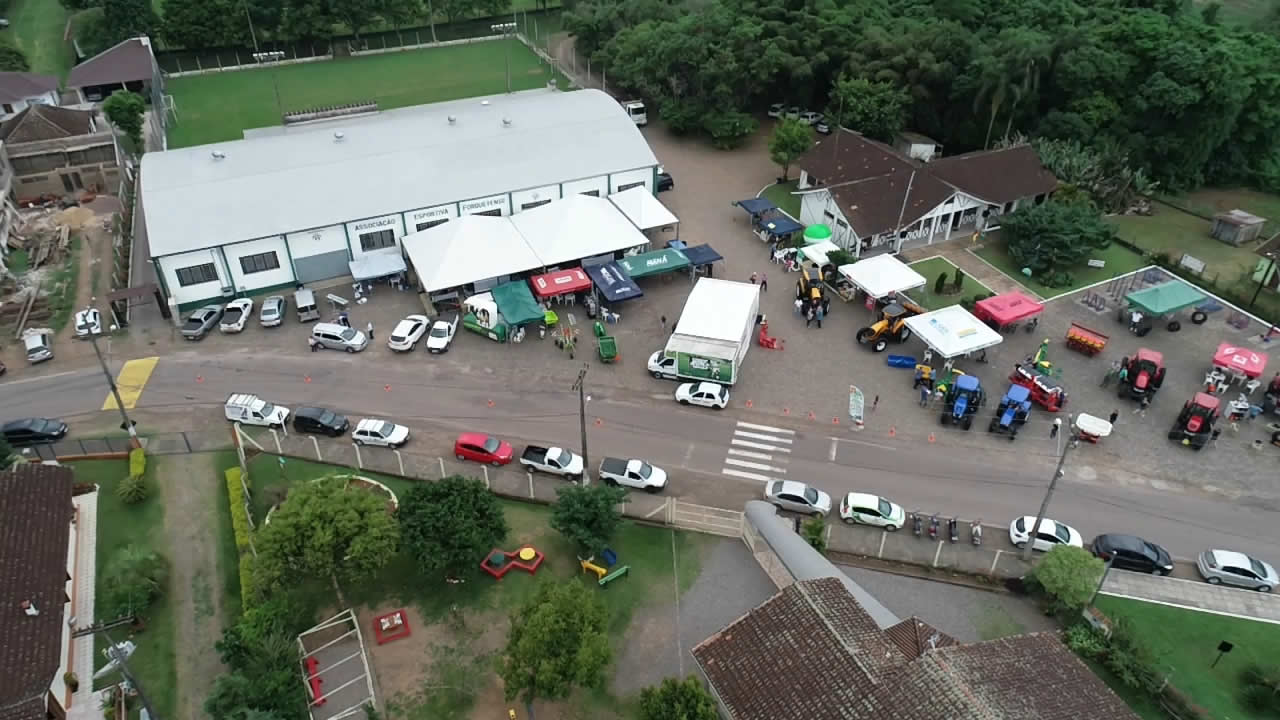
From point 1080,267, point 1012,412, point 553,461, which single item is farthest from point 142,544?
point 1080,267

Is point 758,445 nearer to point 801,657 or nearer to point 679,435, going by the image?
point 679,435

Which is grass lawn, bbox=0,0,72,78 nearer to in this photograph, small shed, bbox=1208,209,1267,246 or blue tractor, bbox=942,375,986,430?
blue tractor, bbox=942,375,986,430

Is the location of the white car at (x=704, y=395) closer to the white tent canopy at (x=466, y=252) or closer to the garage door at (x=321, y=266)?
the white tent canopy at (x=466, y=252)

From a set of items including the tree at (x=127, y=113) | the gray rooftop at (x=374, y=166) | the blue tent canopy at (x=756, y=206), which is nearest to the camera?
the gray rooftop at (x=374, y=166)

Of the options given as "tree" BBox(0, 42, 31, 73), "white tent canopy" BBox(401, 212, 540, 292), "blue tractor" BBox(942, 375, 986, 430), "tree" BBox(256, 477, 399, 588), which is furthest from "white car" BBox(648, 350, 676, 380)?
"tree" BBox(0, 42, 31, 73)

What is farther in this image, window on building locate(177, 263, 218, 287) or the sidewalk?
window on building locate(177, 263, 218, 287)

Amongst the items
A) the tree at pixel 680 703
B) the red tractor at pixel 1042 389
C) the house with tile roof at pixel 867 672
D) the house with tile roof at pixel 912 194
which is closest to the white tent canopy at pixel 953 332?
the red tractor at pixel 1042 389
